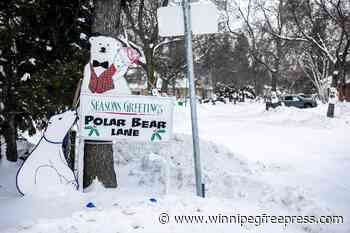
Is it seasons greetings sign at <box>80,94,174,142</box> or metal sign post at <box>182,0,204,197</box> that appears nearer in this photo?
metal sign post at <box>182,0,204,197</box>

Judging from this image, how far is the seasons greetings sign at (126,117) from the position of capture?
5.26 metres

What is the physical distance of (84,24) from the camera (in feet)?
22.6

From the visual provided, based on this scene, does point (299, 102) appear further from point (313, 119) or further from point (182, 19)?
point (182, 19)

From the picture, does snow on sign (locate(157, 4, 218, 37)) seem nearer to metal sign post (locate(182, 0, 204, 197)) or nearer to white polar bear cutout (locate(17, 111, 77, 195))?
metal sign post (locate(182, 0, 204, 197))

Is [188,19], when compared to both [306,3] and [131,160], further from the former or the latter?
[306,3]

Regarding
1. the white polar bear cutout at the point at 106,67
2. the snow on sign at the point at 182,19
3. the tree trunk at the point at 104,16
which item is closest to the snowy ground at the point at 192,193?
the white polar bear cutout at the point at 106,67

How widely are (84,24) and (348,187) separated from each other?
532 cm

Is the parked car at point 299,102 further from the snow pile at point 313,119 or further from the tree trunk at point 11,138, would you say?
the tree trunk at point 11,138

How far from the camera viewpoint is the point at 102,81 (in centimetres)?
554

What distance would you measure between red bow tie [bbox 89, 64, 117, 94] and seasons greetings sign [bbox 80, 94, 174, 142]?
0.29m

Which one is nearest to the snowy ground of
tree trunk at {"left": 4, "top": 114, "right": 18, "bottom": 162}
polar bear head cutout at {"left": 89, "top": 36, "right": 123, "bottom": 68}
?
tree trunk at {"left": 4, "top": 114, "right": 18, "bottom": 162}

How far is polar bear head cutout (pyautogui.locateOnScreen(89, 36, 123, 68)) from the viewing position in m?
5.51

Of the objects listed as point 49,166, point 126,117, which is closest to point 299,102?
point 126,117

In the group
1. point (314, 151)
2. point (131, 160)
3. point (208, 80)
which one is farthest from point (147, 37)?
point (208, 80)
